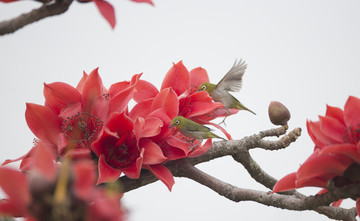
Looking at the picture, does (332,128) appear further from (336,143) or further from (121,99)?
(121,99)

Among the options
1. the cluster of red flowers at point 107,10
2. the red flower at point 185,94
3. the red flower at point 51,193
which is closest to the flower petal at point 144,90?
the red flower at point 185,94

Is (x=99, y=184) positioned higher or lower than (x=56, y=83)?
lower

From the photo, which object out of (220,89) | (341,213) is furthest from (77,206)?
(220,89)

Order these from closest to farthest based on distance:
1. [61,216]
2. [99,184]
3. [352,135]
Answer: [61,216], [352,135], [99,184]

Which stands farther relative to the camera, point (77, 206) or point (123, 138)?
point (123, 138)

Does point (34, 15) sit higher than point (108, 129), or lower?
higher

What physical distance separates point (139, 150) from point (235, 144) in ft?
0.48

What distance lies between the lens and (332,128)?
15.4 inches

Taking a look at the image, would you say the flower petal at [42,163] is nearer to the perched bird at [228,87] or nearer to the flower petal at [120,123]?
the flower petal at [120,123]

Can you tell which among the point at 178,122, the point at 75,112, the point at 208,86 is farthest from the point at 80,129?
the point at 208,86

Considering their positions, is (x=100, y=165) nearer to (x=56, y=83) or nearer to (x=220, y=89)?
(x=56, y=83)

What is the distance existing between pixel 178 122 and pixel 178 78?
9 centimetres

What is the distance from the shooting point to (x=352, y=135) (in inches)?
15.6

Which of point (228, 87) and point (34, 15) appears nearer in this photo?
point (34, 15)
